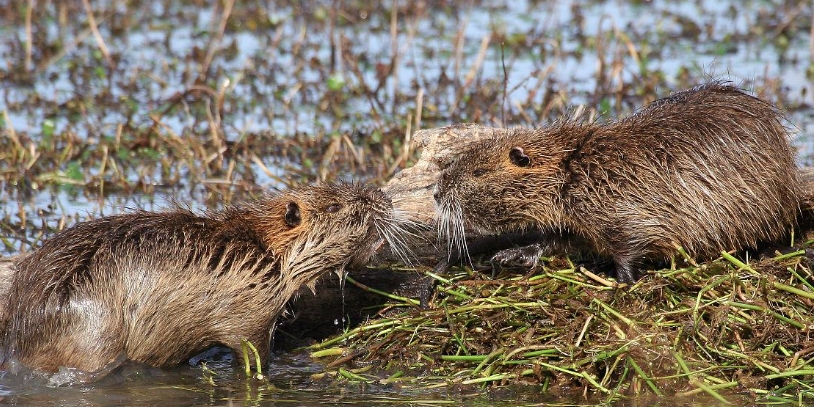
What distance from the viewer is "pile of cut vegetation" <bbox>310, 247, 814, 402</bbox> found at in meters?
4.38

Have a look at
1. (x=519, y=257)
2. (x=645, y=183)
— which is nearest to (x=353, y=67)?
(x=519, y=257)

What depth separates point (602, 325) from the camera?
15.2ft

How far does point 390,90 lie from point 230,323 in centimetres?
475

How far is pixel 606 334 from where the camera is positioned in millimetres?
4562

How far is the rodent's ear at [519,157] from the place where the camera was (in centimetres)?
496

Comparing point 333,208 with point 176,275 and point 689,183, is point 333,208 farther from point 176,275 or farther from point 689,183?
point 689,183

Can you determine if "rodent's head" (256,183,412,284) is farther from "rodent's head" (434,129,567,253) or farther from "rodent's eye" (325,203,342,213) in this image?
"rodent's head" (434,129,567,253)

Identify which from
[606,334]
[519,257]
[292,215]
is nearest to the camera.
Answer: [606,334]

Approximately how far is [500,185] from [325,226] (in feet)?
2.44

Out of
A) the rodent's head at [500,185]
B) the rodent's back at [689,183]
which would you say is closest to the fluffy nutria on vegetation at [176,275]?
the rodent's head at [500,185]

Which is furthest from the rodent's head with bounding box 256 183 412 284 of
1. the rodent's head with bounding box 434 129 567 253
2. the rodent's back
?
the rodent's back

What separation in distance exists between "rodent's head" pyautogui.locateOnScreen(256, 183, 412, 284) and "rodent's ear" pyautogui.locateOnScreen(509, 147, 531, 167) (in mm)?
553

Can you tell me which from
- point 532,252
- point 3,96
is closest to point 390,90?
point 3,96

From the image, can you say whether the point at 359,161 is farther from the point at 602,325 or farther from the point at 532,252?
the point at 602,325
